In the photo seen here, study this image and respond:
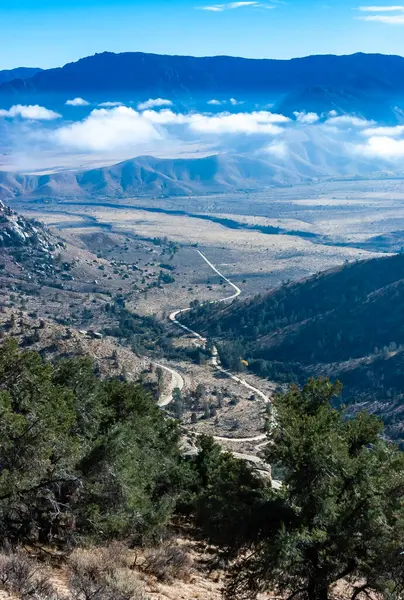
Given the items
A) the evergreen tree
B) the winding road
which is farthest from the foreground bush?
the winding road

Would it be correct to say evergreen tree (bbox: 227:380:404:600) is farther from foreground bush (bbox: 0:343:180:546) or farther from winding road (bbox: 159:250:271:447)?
winding road (bbox: 159:250:271:447)

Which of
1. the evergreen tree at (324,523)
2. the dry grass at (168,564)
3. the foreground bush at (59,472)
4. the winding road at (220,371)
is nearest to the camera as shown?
the evergreen tree at (324,523)

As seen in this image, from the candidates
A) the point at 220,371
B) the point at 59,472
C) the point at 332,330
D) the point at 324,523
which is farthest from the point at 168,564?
the point at 332,330

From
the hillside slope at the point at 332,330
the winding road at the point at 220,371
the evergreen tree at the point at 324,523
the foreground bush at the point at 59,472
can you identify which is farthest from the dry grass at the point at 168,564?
the hillside slope at the point at 332,330

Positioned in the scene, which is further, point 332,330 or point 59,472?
point 332,330

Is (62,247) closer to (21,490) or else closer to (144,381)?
(144,381)

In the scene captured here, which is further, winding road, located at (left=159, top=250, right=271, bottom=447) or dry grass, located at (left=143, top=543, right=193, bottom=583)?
winding road, located at (left=159, top=250, right=271, bottom=447)

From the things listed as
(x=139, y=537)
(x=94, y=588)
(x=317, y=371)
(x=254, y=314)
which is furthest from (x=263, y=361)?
(x=94, y=588)

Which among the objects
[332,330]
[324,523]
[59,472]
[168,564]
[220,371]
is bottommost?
[220,371]

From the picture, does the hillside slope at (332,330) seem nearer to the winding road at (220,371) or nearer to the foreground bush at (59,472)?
the winding road at (220,371)

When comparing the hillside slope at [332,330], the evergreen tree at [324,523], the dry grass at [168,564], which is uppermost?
the evergreen tree at [324,523]

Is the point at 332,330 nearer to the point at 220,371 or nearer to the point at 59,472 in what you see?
the point at 220,371
